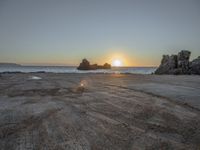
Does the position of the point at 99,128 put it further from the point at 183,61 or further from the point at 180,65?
the point at 183,61

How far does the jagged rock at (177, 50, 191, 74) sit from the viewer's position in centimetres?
3098

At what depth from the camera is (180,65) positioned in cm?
3259

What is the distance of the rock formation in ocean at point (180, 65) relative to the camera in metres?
30.5

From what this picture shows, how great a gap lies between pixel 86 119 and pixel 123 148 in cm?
146

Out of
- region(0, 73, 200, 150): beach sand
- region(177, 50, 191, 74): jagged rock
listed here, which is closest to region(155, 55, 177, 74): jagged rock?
region(177, 50, 191, 74): jagged rock

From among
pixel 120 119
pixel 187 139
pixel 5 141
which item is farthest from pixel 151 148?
pixel 5 141

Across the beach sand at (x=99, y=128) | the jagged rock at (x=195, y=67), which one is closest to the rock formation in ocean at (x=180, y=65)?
the jagged rock at (x=195, y=67)

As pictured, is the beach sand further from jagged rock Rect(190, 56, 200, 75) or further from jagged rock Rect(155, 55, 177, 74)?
jagged rock Rect(155, 55, 177, 74)

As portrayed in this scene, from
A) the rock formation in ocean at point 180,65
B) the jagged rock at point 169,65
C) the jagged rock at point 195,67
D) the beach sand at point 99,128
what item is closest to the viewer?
the beach sand at point 99,128

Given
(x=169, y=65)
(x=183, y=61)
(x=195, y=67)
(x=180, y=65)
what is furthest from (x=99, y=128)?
(x=169, y=65)

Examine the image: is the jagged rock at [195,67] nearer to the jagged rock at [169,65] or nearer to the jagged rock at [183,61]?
the jagged rock at [183,61]

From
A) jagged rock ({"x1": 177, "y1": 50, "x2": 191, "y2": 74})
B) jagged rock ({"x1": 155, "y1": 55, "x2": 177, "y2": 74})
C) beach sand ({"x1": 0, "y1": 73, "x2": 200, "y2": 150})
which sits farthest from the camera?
jagged rock ({"x1": 155, "y1": 55, "x2": 177, "y2": 74})

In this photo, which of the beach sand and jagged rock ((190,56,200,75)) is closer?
the beach sand

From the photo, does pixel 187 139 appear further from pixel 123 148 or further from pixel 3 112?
pixel 3 112
